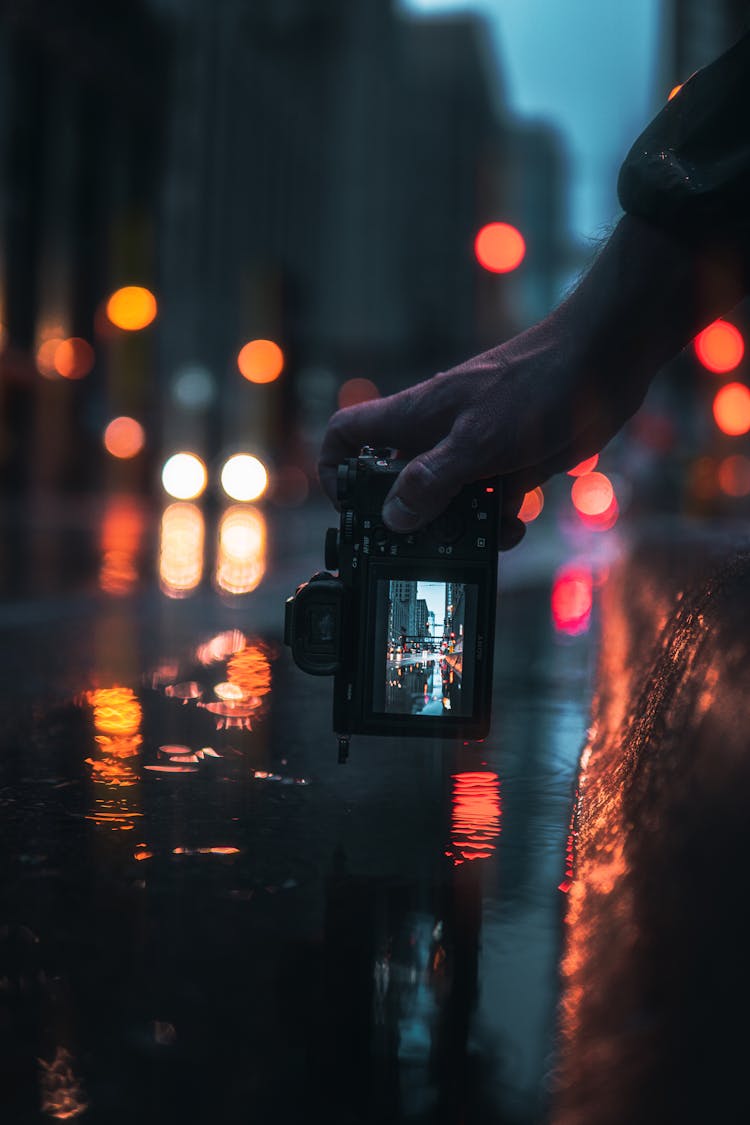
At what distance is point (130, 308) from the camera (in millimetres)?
33812

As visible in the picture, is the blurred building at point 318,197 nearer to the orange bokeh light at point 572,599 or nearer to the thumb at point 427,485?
the orange bokeh light at point 572,599

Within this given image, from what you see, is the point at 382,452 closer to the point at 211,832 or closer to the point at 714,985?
the point at 211,832

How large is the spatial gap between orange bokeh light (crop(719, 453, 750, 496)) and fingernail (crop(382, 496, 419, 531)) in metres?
30.8

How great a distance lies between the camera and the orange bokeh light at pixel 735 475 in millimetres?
34500

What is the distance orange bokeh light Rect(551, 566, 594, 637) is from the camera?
26.0ft

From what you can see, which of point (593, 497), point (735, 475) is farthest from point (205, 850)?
point (735, 475)

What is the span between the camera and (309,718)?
4414 mm

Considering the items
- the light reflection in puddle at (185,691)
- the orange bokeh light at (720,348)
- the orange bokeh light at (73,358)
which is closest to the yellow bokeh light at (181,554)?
the light reflection in puddle at (185,691)

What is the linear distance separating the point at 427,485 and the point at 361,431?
1.47 feet

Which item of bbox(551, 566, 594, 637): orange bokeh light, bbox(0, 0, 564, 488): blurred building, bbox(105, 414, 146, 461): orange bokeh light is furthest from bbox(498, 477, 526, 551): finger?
bbox(105, 414, 146, 461): orange bokeh light

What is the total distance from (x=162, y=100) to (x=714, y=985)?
6216 cm

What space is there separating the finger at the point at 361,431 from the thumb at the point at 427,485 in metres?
0.26

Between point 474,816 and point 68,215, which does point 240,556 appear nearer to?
point 474,816

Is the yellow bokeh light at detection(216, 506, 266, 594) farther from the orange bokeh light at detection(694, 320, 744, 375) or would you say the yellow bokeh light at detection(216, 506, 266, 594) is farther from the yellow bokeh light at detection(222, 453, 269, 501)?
the yellow bokeh light at detection(222, 453, 269, 501)
